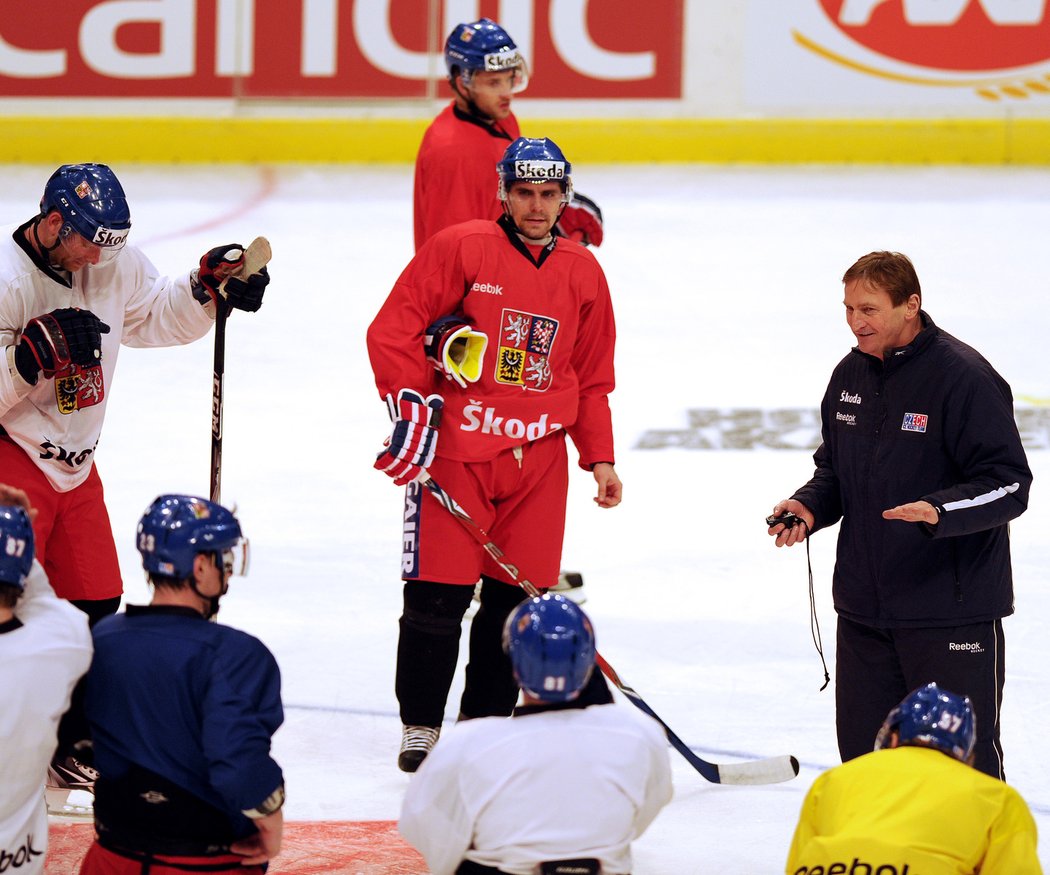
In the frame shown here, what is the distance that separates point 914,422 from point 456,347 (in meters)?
1.02

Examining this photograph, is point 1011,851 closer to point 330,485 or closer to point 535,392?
point 535,392

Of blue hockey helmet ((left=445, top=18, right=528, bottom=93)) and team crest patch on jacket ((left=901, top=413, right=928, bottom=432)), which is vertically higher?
blue hockey helmet ((left=445, top=18, right=528, bottom=93))

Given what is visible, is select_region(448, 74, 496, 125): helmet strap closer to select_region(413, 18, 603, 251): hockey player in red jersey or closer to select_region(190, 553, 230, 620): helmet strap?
select_region(413, 18, 603, 251): hockey player in red jersey

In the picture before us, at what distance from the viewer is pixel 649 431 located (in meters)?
6.50

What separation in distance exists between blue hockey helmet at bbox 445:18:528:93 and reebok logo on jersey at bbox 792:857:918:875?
2710 mm

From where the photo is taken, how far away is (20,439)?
3.58 m

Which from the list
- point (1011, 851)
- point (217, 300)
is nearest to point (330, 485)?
point (217, 300)

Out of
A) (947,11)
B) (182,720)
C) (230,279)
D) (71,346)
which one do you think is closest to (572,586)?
(230,279)

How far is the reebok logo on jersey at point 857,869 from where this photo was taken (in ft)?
7.93

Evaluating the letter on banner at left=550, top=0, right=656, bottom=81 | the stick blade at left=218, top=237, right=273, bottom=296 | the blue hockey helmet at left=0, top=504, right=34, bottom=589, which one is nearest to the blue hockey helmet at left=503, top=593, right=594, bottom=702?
the blue hockey helmet at left=0, top=504, right=34, bottom=589

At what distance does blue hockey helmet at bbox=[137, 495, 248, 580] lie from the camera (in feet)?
8.54

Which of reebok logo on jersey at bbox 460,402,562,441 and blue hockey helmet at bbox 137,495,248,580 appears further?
reebok logo on jersey at bbox 460,402,562,441

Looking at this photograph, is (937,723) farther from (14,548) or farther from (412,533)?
(412,533)

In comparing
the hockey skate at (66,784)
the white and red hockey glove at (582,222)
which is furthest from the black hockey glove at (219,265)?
the white and red hockey glove at (582,222)
